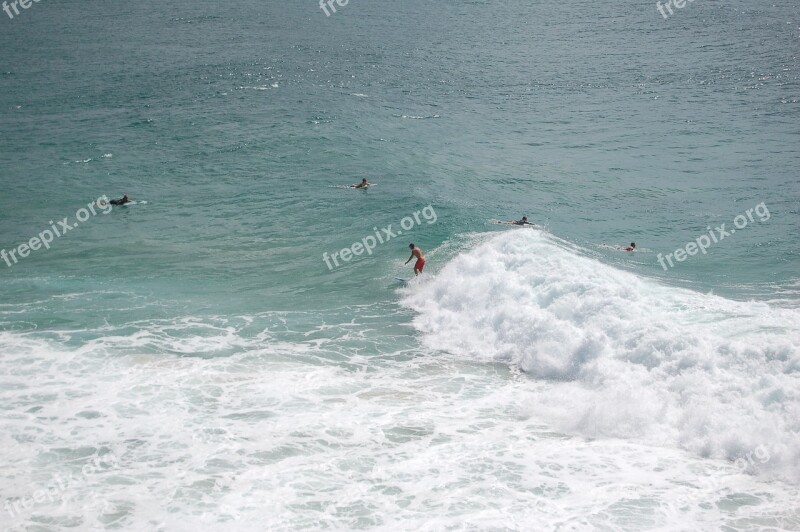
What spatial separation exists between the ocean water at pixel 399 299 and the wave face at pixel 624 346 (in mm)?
84

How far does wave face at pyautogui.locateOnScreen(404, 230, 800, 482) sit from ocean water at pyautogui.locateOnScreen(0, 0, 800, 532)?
84 millimetres

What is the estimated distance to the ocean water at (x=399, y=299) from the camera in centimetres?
1536

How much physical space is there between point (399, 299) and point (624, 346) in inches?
315

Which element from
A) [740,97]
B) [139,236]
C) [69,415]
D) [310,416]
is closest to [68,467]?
[69,415]

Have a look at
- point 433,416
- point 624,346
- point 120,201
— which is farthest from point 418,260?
point 120,201

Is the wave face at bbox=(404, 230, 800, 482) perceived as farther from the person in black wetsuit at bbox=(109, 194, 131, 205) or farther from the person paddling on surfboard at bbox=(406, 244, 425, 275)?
the person in black wetsuit at bbox=(109, 194, 131, 205)

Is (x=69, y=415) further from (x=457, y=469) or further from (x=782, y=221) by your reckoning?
(x=782, y=221)

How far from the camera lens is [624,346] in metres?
20.3

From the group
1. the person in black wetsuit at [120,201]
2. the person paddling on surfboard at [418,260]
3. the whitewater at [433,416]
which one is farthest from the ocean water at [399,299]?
the person paddling on surfboard at [418,260]

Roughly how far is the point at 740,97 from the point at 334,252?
113 feet

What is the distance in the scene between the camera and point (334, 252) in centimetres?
2939

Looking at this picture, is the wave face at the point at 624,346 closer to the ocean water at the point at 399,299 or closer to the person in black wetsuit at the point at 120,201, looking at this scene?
the ocean water at the point at 399,299

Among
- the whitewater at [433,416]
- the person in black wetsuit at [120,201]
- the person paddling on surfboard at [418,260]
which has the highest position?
the person in black wetsuit at [120,201]

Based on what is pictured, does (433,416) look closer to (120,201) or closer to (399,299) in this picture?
(399,299)
